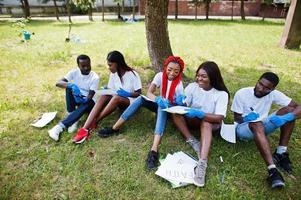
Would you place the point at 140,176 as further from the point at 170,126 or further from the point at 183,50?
the point at 183,50

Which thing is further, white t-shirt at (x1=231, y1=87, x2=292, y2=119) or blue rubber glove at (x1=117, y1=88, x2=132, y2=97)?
blue rubber glove at (x1=117, y1=88, x2=132, y2=97)

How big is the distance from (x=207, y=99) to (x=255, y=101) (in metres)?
0.59

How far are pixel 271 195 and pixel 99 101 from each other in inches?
93.1

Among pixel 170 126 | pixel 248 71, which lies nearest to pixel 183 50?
pixel 248 71

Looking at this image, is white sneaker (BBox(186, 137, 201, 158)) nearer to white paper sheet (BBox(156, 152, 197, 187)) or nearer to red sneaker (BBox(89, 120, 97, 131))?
white paper sheet (BBox(156, 152, 197, 187))

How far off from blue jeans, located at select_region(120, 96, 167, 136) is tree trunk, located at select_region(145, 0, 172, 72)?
1.99 m

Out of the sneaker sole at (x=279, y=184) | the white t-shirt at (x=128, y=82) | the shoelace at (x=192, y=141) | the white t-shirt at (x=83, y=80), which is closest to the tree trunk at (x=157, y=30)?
the white t-shirt at (x=128, y=82)

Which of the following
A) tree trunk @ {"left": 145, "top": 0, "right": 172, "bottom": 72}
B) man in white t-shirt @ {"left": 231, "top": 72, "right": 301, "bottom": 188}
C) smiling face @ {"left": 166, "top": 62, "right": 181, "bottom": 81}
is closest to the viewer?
man in white t-shirt @ {"left": 231, "top": 72, "right": 301, "bottom": 188}

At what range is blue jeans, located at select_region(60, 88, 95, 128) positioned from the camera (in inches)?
149

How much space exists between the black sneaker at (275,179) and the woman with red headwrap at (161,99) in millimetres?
1241

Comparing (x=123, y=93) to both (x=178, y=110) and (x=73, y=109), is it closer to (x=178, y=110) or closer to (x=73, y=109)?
(x=73, y=109)

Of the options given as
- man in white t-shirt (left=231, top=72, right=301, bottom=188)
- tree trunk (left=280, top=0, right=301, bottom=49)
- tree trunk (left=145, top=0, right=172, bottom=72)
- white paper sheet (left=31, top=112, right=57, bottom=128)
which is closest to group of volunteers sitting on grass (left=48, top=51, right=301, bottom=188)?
man in white t-shirt (left=231, top=72, right=301, bottom=188)

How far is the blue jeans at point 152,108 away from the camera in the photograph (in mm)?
3398

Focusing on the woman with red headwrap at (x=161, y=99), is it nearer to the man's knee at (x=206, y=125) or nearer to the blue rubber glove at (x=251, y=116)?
the man's knee at (x=206, y=125)
